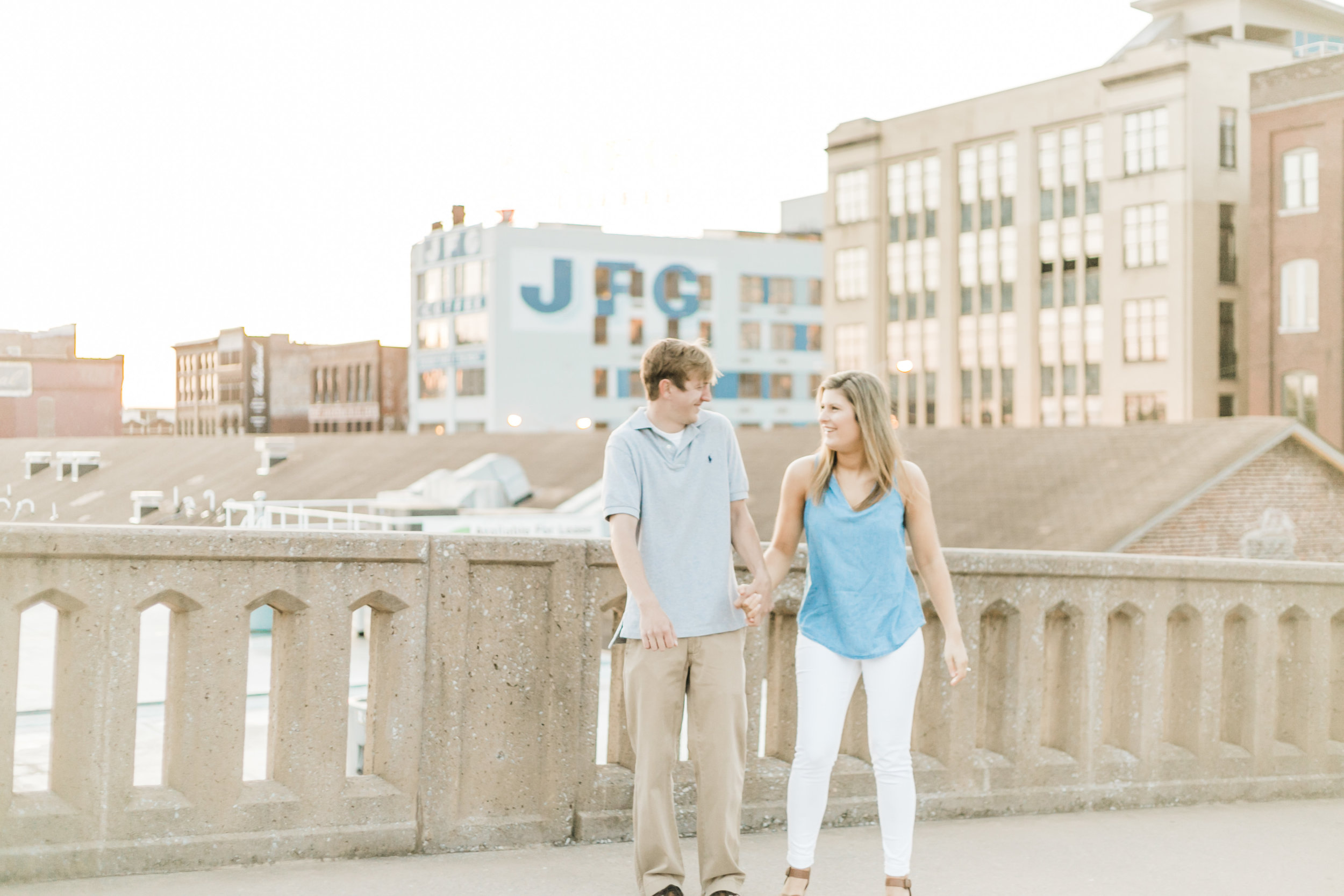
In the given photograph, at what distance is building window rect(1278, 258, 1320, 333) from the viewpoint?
48812 millimetres

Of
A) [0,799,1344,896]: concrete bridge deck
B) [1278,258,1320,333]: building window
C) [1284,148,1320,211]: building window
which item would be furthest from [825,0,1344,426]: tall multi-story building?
[0,799,1344,896]: concrete bridge deck

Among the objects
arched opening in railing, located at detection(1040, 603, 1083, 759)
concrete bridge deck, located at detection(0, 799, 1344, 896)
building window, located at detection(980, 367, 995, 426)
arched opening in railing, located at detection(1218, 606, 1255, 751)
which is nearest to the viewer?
concrete bridge deck, located at detection(0, 799, 1344, 896)

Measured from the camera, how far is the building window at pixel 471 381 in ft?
293

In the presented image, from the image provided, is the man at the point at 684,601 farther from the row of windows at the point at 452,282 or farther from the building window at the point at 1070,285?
the row of windows at the point at 452,282

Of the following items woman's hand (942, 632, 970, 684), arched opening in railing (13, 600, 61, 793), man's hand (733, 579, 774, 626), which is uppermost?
man's hand (733, 579, 774, 626)

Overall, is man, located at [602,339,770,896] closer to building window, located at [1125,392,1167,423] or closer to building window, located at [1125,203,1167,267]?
building window, located at [1125,392,1167,423]

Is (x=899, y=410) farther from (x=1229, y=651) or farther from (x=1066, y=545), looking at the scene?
(x=1229, y=651)

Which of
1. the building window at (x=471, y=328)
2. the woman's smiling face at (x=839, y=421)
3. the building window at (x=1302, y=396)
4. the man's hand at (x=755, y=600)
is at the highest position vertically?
the building window at (x=471, y=328)

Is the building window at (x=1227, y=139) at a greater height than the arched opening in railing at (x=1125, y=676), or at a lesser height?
greater

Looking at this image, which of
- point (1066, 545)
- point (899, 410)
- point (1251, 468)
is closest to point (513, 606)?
point (1066, 545)

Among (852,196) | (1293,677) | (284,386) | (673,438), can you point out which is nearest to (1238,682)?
(1293,677)

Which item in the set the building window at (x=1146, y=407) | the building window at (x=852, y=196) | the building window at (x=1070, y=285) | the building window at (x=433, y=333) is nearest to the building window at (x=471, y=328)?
the building window at (x=433, y=333)

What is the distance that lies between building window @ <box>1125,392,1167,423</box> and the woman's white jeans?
57873 mm

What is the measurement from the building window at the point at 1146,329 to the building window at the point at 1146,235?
171 centimetres
